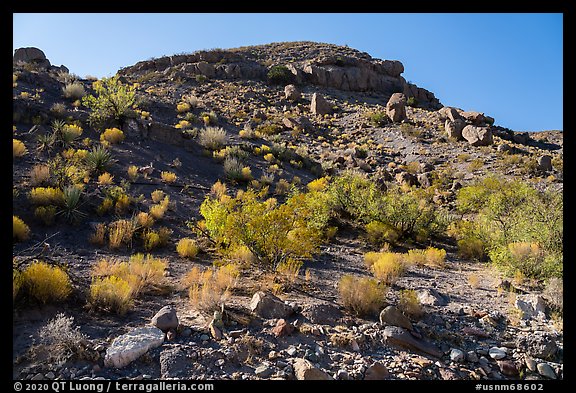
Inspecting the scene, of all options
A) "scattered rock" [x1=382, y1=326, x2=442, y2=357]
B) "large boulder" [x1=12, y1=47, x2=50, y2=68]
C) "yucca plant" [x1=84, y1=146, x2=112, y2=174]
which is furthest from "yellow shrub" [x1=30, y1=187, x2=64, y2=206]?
"large boulder" [x1=12, y1=47, x2=50, y2=68]

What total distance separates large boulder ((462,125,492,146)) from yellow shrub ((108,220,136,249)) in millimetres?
23057

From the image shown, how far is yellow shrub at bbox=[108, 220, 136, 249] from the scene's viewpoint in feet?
25.5

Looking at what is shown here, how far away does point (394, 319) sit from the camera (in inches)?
183

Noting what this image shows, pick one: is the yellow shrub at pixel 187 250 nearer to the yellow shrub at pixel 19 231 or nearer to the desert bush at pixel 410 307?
the yellow shrub at pixel 19 231

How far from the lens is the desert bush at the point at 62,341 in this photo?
3.49m

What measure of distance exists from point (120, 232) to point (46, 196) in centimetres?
243

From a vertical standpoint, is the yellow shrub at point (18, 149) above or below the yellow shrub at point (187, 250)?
above

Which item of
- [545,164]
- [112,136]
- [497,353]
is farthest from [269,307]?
[545,164]

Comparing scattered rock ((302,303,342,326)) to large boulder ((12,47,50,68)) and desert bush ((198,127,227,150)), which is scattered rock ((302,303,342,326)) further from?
large boulder ((12,47,50,68))

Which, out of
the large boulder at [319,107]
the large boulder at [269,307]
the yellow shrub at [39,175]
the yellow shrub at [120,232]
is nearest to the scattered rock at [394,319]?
the large boulder at [269,307]

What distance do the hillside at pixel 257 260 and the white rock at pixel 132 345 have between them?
1 cm

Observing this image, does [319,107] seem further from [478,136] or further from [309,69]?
[478,136]

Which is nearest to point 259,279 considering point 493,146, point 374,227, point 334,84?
point 374,227

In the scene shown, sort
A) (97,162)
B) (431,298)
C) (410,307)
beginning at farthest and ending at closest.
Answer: (97,162)
(431,298)
(410,307)
